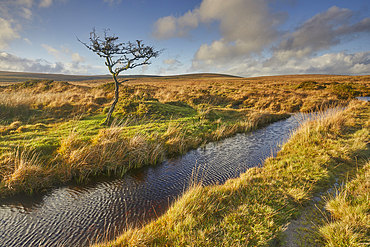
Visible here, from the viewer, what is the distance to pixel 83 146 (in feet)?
24.3

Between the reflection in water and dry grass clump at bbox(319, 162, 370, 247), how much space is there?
3349mm

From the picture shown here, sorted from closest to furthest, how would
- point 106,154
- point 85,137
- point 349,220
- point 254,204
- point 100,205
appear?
point 349,220 → point 254,204 → point 100,205 → point 106,154 → point 85,137

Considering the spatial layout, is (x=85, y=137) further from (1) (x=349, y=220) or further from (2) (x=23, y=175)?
(1) (x=349, y=220)

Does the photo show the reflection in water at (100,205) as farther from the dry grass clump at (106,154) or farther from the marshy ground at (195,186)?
the marshy ground at (195,186)

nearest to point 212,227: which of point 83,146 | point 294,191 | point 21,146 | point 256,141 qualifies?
point 294,191

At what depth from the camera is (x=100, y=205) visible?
18.1ft

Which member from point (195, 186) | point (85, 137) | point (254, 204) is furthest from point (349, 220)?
point (85, 137)

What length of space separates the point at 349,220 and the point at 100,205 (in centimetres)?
651

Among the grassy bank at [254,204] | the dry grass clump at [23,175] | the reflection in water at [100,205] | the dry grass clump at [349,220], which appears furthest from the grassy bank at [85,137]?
the dry grass clump at [349,220]

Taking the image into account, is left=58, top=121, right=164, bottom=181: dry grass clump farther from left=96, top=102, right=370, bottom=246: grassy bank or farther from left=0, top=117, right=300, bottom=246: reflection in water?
left=96, top=102, right=370, bottom=246: grassy bank

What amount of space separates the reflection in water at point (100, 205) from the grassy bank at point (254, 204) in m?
0.83

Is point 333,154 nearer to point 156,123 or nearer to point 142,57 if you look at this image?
point 156,123

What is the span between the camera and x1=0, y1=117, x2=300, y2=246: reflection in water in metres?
4.44

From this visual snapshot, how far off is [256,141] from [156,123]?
6.70 m
